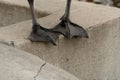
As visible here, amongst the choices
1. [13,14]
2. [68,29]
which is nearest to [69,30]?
[68,29]

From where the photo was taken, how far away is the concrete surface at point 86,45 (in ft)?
11.0

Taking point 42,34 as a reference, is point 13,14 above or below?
below

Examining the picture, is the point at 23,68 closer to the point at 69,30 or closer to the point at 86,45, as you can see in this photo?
the point at 69,30

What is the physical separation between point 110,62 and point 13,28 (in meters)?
1.09

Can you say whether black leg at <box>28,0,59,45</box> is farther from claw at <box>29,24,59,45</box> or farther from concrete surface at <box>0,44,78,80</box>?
concrete surface at <box>0,44,78,80</box>

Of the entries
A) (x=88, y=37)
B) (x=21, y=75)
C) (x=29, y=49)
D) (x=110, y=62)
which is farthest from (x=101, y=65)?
(x=21, y=75)

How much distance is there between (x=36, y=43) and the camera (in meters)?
3.32

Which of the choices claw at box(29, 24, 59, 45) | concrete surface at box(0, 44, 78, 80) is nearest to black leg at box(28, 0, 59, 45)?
→ claw at box(29, 24, 59, 45)

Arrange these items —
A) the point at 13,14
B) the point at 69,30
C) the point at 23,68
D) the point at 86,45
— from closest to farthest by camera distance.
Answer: the point at 23,68 < the point at 69,30 < the point at 86,45 < the point at 13,14

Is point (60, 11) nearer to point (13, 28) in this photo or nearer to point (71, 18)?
point (71, 18)

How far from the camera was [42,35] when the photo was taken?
3.42 meters

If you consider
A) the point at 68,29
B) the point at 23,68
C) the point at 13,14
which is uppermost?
the point at 23,68

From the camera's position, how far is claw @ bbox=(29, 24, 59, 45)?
10.9ft

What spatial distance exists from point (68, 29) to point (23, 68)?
1.05 meters
